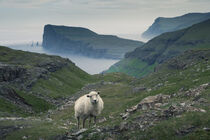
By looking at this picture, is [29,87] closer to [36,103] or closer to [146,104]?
[36,103]

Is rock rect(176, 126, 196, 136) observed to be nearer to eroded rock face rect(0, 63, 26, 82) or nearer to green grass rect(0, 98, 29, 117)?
green grass rect(0, 98, 29, 117)

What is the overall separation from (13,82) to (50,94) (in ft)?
60.3

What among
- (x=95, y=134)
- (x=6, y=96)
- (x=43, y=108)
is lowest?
(x=43, y=108)

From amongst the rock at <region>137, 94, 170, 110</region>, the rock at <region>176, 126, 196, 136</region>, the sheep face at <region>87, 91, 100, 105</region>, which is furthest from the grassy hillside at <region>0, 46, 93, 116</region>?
the rock at <region>176, 126, 196, 136</region>

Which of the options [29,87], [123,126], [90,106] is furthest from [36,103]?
[123,126]

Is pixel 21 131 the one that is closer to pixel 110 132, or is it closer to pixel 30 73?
pixel 110 132

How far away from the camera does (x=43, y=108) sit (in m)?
79.0

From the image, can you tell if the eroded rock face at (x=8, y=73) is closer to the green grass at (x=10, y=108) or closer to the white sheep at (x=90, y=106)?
the green grass at (x=10, y=108)

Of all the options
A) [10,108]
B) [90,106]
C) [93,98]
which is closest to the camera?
[93,98]

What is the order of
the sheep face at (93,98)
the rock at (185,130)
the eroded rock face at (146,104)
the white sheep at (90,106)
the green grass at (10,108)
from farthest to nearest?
the green grass at (10,108), the eroded rock face at (146,104), the white sheep at (90,106), the sheep face at (93,98), the rock at (185,130)

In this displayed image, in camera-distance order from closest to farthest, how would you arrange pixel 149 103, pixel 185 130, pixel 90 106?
pixel 185 130, pixel 90 106, pixel 149 103

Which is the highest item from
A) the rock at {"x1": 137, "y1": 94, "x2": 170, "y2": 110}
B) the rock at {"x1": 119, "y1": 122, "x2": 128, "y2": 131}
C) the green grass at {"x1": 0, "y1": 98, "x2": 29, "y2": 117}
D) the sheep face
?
the sheep face

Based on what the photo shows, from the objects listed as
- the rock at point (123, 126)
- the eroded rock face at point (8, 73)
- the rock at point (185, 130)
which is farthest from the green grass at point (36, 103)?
the rock at point (185, 130)

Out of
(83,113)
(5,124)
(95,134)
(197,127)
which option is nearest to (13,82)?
(5,124)
